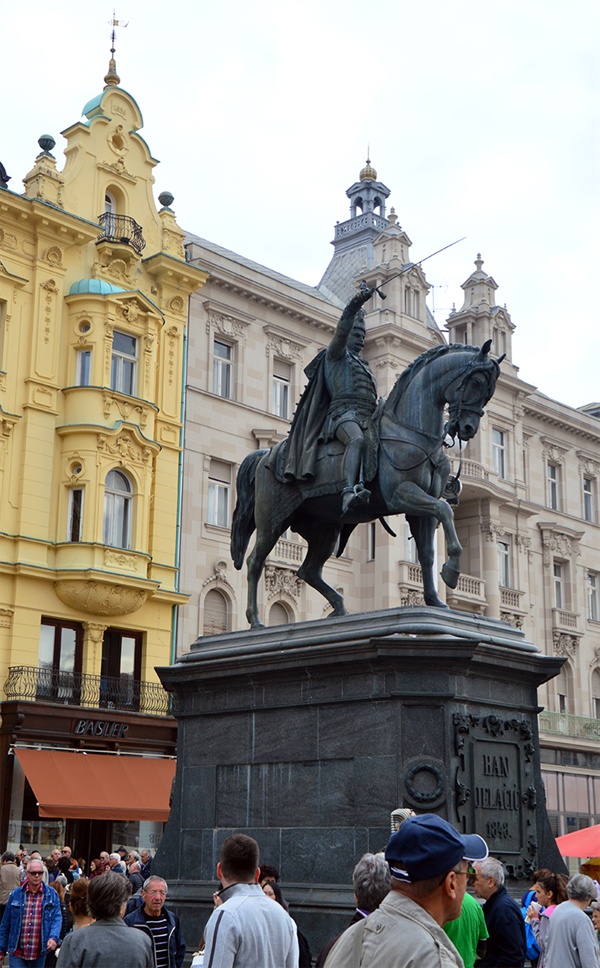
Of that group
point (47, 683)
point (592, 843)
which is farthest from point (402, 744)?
point (47, 683)

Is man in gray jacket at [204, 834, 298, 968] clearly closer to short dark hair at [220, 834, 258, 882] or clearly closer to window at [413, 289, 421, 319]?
short dark hair at [220, 834, 258, 882]

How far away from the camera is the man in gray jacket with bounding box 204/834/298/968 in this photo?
18.2 ft

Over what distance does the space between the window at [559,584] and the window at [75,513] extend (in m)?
22.2

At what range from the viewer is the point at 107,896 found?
6.08 meters

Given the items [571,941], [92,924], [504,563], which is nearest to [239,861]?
[92,924]

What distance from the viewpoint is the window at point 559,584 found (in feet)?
157

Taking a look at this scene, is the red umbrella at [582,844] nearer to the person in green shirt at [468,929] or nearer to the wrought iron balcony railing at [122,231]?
the person in green shirt at [468,929]

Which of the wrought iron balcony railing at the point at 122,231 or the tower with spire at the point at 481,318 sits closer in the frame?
the wrought iron balcony railing at the point at 122,231

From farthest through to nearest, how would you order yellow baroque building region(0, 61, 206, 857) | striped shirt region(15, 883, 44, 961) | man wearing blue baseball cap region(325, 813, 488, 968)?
1. yellow baroque building region(0, 61, 206, 857)
2. striped shirt region(15, 883, 44, 961)
3. man wearing blue baseball cap region(325, 813, 488, 968)

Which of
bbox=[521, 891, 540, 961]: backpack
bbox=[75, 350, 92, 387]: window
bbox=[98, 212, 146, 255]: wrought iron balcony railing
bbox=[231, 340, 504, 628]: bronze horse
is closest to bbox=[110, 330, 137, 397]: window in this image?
bbox=[75, 350, 92, 387]: window

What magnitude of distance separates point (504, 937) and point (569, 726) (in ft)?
123

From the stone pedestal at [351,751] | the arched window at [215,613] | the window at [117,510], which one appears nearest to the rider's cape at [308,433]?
the stone pedestal at [351,751]

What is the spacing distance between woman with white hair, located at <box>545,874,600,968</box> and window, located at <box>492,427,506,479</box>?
38.4m

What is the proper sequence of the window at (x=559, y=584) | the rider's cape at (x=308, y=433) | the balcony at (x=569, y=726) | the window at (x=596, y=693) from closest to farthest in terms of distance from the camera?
the rider's cape at (x=308, y=433) < the balcony at (x=569, y=726) < the window at (x=596, y=693) < the window at (x=559, y=584)
